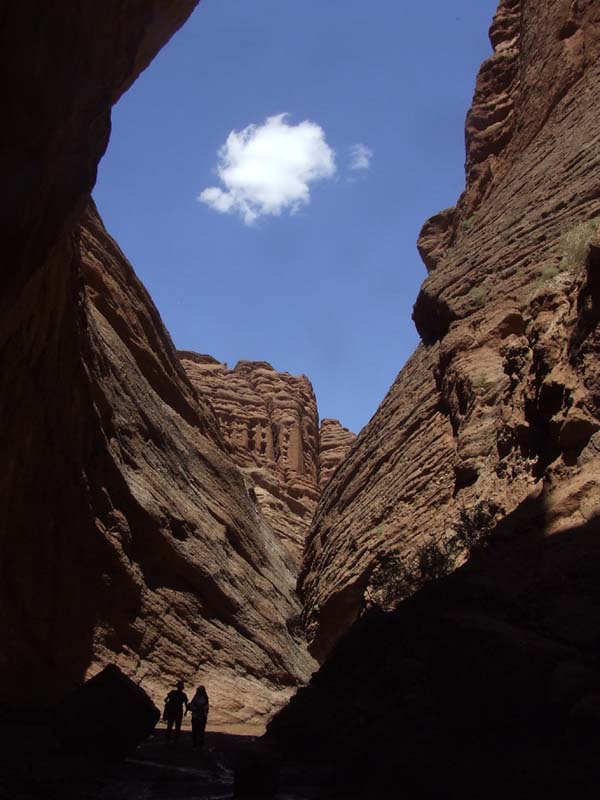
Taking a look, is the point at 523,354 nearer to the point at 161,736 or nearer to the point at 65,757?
the point at 161,736

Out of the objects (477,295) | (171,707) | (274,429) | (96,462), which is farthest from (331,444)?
(171,707)

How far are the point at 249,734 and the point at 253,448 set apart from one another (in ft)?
137

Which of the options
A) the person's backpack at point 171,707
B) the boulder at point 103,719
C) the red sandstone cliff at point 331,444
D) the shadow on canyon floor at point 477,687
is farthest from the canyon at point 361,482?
the red sandstone cliff at point 331,444

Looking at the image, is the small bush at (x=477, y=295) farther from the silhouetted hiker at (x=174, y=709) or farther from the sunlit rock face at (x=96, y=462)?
the silhouetted hiker at (x=174, y=709)

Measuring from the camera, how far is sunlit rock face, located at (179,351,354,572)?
167ft

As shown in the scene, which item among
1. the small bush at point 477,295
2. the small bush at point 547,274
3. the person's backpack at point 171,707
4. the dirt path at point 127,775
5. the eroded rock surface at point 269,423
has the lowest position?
the dirt path at point 127,775

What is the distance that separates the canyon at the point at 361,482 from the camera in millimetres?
6590

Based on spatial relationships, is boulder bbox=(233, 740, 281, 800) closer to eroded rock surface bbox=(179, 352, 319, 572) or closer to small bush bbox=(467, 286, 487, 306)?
small bush bbox=(467, 286, 487, 306)

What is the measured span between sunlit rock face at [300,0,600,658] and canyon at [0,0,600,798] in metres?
0.08

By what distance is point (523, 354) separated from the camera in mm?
14641

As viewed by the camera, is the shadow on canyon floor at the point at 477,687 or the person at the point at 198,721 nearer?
the shadow on canyon floor at the point at 477,687

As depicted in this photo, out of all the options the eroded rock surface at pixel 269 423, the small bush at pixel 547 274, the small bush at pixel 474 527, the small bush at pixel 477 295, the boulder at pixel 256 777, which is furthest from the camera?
the eroded rock surface at pixel 269 423

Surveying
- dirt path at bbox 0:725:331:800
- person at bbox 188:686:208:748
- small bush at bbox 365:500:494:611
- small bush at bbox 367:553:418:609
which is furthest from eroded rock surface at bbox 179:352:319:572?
dirt path at bbox 0:725:331:800

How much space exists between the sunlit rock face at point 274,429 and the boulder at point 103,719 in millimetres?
36468
